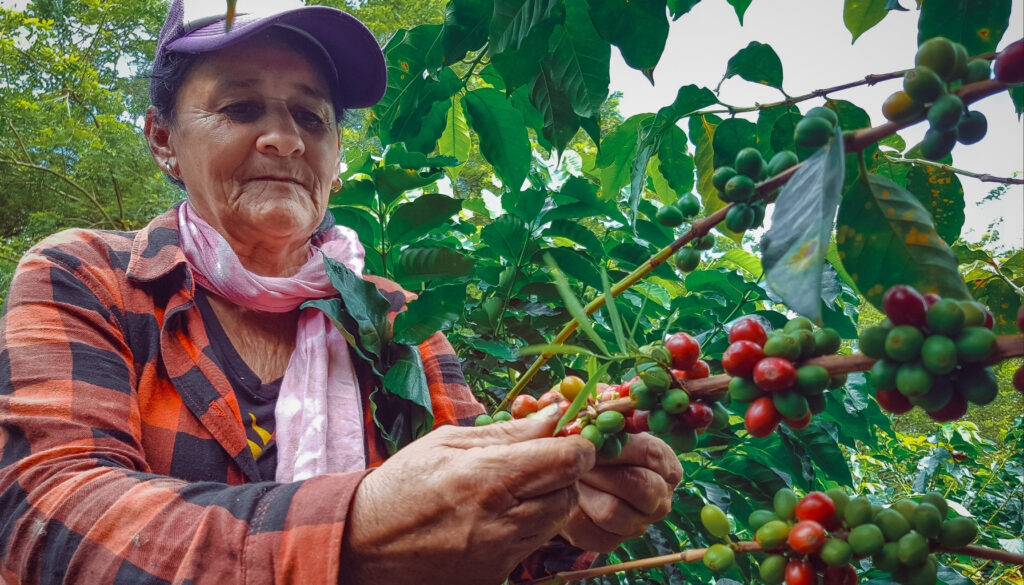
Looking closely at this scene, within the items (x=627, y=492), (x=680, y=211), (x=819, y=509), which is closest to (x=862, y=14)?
(x=680, y=211)

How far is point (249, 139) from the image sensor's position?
1.68 meters

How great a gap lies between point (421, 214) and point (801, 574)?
1.32m

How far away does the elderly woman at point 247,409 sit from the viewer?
816 mm

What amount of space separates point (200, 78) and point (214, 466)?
1.02 metres

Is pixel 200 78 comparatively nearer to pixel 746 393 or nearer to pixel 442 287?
pixel 442 287

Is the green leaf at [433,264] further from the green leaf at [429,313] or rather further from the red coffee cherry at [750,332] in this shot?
the red coffee cherry at [750,332]

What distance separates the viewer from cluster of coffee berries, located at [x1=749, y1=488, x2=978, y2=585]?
0.58 meters

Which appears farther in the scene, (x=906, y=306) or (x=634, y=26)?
(x=634, y=26)

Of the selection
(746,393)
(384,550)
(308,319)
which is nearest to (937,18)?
(746,393)

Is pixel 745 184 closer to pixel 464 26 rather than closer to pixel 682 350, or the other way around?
pixel 682 350

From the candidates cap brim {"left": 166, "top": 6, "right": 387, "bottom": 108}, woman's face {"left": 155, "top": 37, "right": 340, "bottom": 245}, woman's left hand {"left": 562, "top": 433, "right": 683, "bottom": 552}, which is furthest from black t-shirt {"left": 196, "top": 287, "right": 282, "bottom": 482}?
woman's left hand {"left": 562, "top": 433, "right": 683, "bottom": 552}

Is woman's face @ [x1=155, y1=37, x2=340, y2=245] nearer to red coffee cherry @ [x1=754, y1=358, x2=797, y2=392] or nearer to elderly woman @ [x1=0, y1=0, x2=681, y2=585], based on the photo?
elderly woman @ [x1=0, y1=0, x2=681, y2=585]

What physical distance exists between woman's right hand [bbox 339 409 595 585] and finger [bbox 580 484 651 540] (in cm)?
19

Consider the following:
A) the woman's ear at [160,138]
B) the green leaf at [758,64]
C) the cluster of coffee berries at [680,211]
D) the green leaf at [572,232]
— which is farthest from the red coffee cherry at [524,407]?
the woman's ear at [160,138]
